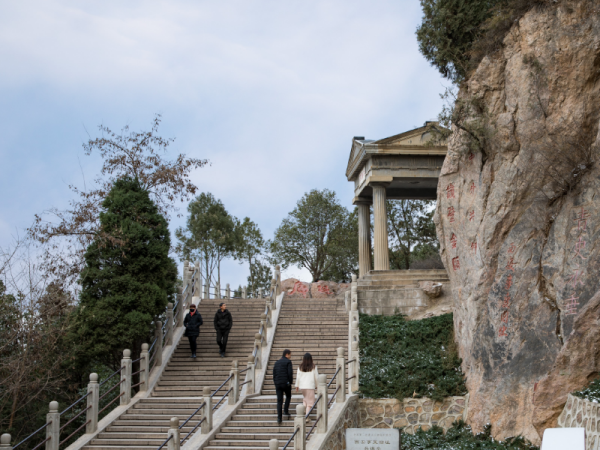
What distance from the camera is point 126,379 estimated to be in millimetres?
14500

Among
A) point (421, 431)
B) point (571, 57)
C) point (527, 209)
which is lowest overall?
point (421, 431)

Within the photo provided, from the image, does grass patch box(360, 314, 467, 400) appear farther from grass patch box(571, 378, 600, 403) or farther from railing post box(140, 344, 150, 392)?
railing post box(140, 344, 150, 392)

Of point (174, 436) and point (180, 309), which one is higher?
point (180, 309)

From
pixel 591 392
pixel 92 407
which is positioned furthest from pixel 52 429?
pixel 591 392

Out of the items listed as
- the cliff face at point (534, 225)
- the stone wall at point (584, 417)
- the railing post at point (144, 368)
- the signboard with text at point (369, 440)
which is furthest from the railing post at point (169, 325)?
the stone wall at point (584, 417)

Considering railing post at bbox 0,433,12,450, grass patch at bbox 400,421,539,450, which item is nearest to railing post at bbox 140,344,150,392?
railing post at bbox 0,433,12,450

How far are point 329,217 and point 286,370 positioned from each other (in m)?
23.9

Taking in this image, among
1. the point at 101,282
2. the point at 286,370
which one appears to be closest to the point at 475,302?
the point at 286,370

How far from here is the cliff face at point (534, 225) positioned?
11.1m

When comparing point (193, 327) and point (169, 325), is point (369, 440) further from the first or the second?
point (169, 325)

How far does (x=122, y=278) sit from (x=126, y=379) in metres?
2.54

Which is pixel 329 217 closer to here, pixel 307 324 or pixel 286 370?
pixel 307 324

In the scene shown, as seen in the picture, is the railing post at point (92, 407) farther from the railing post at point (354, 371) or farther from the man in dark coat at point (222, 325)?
the railing post at point (354, 371)

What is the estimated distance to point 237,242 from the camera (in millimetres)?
35531
